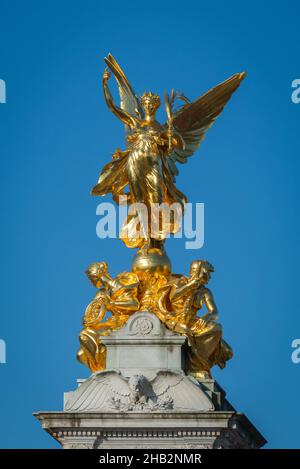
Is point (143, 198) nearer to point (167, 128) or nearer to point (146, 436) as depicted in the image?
point (167, 128)

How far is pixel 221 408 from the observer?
59.8m

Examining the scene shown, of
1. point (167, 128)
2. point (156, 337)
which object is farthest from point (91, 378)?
point (167, 128)

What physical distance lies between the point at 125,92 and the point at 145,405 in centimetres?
814

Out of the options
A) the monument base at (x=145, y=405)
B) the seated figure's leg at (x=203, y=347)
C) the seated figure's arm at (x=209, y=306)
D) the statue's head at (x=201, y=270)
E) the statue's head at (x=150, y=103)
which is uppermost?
the statue's head at (x=150, y=103)

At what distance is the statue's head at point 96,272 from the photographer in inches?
2411

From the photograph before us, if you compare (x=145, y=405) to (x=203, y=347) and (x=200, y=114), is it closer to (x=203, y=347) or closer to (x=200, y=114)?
(x=203, y=347)

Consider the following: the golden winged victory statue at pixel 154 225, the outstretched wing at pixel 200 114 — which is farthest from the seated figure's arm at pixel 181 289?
the outstretched wing at pixel 200 114

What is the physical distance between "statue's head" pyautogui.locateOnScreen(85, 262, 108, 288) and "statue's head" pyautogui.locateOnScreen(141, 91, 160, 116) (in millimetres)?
3812

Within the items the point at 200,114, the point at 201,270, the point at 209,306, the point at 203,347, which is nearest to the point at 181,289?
the point at 201,270

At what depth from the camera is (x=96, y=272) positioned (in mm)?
61250

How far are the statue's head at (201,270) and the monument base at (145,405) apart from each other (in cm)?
157

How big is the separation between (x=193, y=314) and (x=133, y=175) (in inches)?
141

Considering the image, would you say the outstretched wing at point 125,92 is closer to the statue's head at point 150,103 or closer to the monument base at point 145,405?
the statue's head at point 150,103
